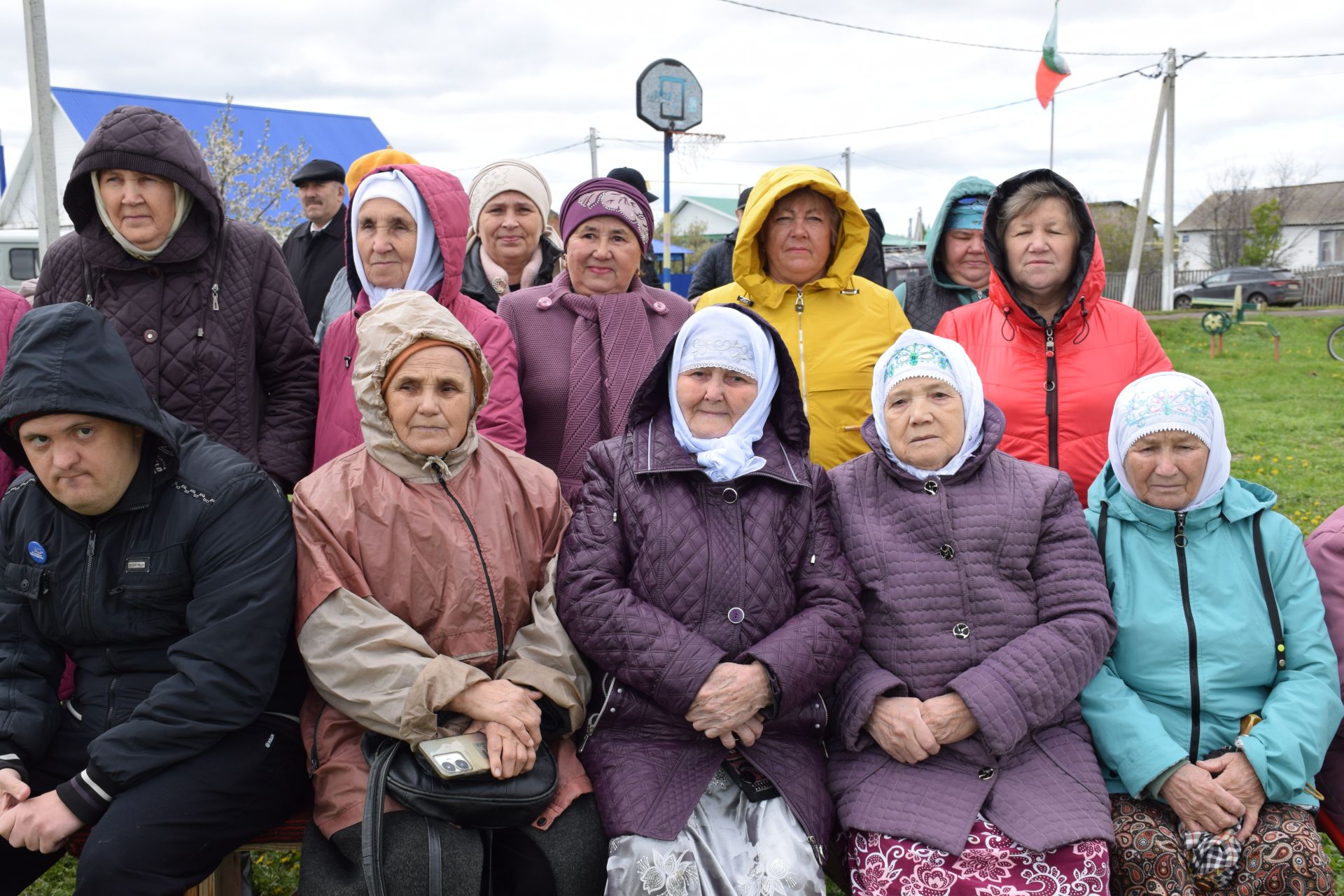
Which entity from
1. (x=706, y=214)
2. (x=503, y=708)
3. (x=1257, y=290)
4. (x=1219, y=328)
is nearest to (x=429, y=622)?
(x=503, y=708)

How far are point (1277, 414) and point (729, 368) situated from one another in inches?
474

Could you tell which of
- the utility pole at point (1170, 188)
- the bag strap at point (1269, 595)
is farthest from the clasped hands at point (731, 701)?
the utility pole at point (1170, 188)

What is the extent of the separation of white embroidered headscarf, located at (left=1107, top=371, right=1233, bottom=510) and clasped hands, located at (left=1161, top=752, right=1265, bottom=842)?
0.71 meters

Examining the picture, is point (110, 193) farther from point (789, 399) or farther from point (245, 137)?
point (245, 137)

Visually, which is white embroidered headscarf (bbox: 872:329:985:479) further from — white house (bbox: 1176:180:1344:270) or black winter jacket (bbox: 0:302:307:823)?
white house (bbox: 1176:180:1344:270)

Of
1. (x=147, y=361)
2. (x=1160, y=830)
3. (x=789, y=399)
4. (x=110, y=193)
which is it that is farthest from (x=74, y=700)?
(x=1160, y=830)

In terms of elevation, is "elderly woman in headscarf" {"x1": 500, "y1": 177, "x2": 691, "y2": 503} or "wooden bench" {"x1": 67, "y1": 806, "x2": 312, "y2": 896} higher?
"elderly woman in headscarf" {"x1": 500, "y1": 177, "x2": 691, "y2": 503}

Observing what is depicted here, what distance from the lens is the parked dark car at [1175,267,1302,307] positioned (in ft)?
96.5

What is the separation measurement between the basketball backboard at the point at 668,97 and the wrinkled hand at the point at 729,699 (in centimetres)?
698

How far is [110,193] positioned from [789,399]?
2152 millimetres

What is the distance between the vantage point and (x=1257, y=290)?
2975 centimetres

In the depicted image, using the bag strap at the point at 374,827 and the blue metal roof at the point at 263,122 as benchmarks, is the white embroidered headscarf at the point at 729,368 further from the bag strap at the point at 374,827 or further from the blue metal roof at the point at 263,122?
the blue metal roof at the point at 263,122

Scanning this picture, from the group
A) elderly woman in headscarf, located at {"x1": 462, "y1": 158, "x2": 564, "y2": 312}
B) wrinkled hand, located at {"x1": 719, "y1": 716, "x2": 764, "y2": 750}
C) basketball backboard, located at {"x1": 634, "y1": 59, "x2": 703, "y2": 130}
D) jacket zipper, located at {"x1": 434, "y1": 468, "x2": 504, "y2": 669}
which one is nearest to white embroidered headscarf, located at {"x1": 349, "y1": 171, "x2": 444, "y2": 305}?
jacket zipper, located at {"x1": 434, "y1": 468, "x2": 504, "y2": 669}

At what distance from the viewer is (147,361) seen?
3.06 metres
